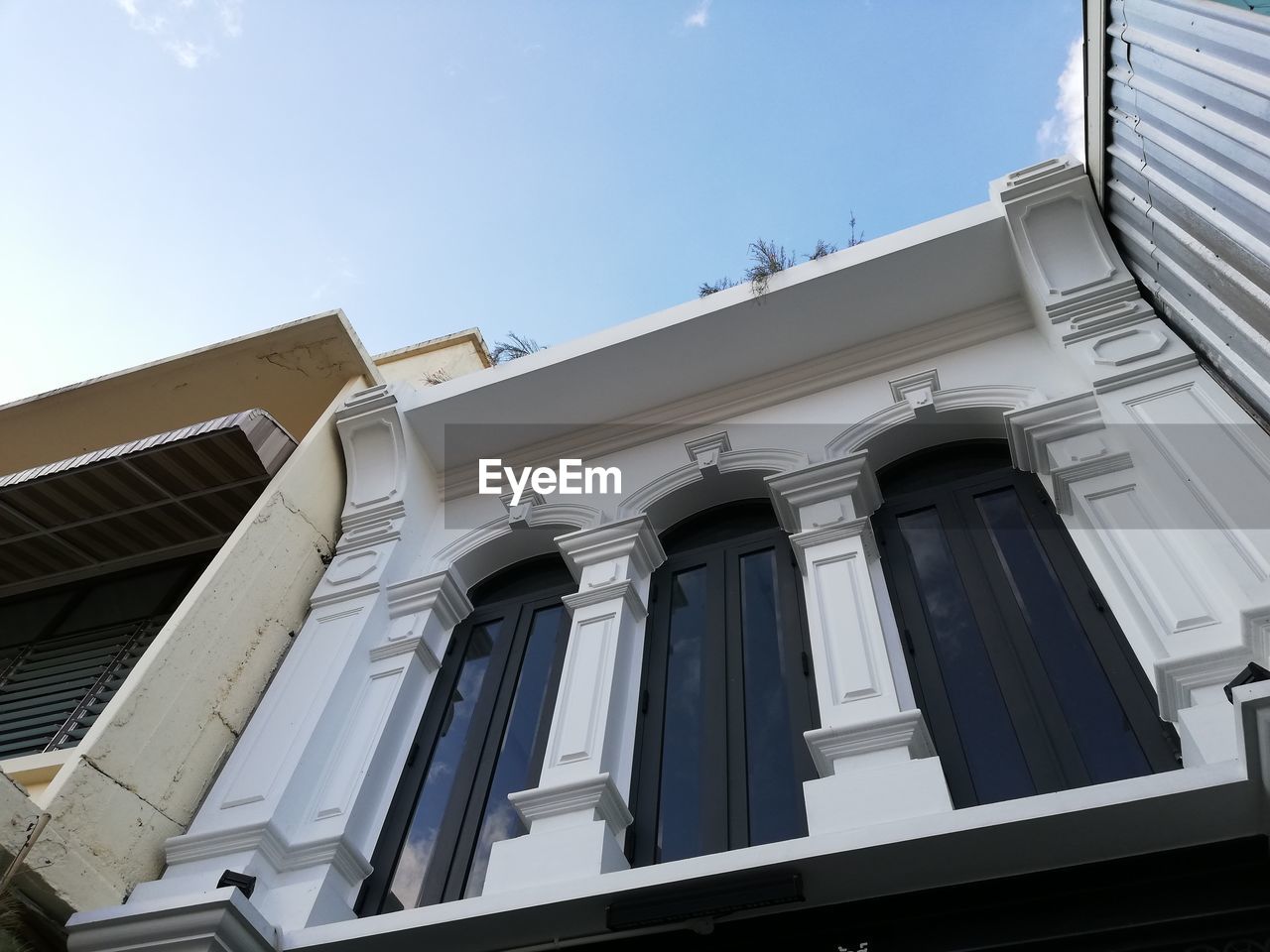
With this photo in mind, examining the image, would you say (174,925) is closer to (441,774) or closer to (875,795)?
(441,774)

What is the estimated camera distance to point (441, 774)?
18.1 ft

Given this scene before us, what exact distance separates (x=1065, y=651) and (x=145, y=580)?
21.2ft

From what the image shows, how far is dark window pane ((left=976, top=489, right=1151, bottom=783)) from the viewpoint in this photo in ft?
13.3

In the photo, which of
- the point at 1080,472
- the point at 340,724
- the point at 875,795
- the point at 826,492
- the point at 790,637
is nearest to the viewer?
the point at 875,795

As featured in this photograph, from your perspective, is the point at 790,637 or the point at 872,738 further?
the point at 790,637

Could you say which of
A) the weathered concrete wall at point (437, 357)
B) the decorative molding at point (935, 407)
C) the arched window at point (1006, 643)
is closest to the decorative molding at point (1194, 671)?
the arched window at point (1006, 643)

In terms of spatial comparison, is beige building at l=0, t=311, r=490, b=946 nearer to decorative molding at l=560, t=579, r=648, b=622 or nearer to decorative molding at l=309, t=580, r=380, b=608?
decorative molding at l=309, t=580, r=380, b=608

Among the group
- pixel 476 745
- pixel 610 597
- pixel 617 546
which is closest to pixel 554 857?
pixel 476 745

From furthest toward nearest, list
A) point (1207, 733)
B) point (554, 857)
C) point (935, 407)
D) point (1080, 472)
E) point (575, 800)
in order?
1. point (935, 407)
2. point (1080, 472)
3. point (575, 800)
4. point (554, 857)
5. point (1207, 733)

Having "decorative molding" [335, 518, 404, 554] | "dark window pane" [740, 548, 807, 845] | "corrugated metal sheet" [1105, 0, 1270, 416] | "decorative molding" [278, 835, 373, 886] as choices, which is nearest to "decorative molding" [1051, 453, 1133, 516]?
"corrugated metal sheet" [1105, 0, 1270, 416]

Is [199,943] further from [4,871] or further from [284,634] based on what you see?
[284,634]

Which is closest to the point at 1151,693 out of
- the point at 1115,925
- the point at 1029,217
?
the point at 1115,925

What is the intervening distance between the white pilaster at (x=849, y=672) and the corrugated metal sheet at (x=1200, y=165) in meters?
1.89

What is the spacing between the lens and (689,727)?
202 inches
